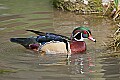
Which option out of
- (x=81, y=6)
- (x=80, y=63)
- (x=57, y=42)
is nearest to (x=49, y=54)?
(x=57, y=42)

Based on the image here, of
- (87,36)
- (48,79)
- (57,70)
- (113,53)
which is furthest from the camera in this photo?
(87,36)

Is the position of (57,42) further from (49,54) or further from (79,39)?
(79,39)

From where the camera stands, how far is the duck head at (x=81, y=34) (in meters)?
9.87

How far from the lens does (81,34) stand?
9.94 metres

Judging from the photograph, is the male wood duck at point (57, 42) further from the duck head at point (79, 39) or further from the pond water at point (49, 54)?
the pond water at point (49, 54)

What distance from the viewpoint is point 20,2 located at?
47.8ft

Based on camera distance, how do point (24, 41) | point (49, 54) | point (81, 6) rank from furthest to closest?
point (81, 6), point (24, 41), point (49, 54)

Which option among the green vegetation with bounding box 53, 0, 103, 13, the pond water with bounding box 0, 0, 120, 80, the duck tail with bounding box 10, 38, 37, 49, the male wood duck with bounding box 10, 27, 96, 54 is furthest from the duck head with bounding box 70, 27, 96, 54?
the green vegetation with bounding box 53, 0, 103, 13

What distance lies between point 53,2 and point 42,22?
2.38 m

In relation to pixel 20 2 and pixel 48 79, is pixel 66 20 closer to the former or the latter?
pixel 20 2

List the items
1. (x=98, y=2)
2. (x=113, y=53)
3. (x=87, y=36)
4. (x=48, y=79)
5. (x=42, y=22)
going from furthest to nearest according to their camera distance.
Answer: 1. (x=98, y=2)
2. (x=42, y=22)
3. (x=87, y=36)
4. (x=113, y=53)
5. (x=48, y=79)

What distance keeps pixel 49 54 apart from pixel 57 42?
31 centimetres

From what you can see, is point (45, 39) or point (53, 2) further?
point (53, 2)

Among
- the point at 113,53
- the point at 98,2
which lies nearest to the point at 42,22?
the point at 98,2
